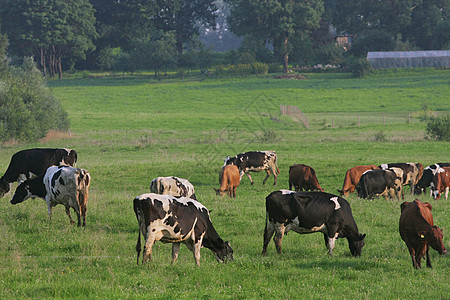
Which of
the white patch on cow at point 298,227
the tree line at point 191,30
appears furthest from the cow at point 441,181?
the tree line at point 191,30

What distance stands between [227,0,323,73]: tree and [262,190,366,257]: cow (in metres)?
87.6

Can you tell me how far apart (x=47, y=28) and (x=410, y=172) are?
8154 centimetres

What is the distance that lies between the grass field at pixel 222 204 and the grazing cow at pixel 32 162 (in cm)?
183

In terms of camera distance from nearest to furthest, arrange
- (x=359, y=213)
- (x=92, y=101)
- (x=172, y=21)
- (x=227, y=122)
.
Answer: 1. (x=359, y=213)
2. (x=227, y=122)
3. (x=92, y=101)
4. (x=172, y=21)

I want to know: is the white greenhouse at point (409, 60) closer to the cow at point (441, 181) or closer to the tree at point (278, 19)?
the tree at point (278, 19)

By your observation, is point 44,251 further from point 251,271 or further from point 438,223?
point 438,223

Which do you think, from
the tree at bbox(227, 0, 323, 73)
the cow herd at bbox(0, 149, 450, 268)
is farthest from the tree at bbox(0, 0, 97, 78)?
the cow herd at bbox(0, 149, 450, 268)

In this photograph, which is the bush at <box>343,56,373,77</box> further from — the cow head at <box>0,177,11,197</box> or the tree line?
the cow head at <box>0,177,11,197</box>

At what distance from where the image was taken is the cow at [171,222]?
40.5 feet

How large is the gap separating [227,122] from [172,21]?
6227 cm

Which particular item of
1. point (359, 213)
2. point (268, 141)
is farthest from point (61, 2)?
point (359, 213)

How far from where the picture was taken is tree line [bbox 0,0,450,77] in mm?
98000

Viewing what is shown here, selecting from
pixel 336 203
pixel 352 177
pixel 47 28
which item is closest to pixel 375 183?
pixel 352 177

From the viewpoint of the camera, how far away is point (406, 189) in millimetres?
28656
